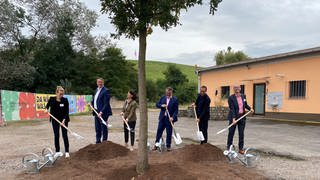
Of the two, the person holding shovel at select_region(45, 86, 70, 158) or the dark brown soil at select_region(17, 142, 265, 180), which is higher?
the person holding shovel at select_region(45, 86, 70, 158)

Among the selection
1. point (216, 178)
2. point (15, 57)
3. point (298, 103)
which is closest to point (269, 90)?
point (298, 103)

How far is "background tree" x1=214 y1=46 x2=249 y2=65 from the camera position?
55.5 metres

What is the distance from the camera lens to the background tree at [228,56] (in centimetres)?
5547

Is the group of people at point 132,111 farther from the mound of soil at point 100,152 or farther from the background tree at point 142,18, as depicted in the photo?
the background tree at point 142,18

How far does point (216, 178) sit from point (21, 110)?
1793cm

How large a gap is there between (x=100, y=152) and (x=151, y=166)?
1.86 metres

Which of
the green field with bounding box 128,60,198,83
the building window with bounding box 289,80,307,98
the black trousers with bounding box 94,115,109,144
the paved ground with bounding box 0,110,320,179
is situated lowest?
the paved ground with bounding box 0,110,320,179

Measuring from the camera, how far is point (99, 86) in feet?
28.9

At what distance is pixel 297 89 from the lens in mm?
19547

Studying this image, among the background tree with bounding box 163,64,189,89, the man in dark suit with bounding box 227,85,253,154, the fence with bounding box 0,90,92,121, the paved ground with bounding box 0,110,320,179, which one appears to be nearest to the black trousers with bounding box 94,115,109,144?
the paved ground with bounding box 0,110,320,179

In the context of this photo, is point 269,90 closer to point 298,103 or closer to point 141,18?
point 298,103

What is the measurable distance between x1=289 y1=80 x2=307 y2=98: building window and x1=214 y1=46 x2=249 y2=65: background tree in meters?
35.0

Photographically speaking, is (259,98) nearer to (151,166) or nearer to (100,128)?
(100,128)

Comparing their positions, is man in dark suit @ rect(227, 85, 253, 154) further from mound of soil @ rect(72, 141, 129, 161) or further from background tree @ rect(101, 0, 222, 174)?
background tree @ rect(101, 0, 222, 174)
